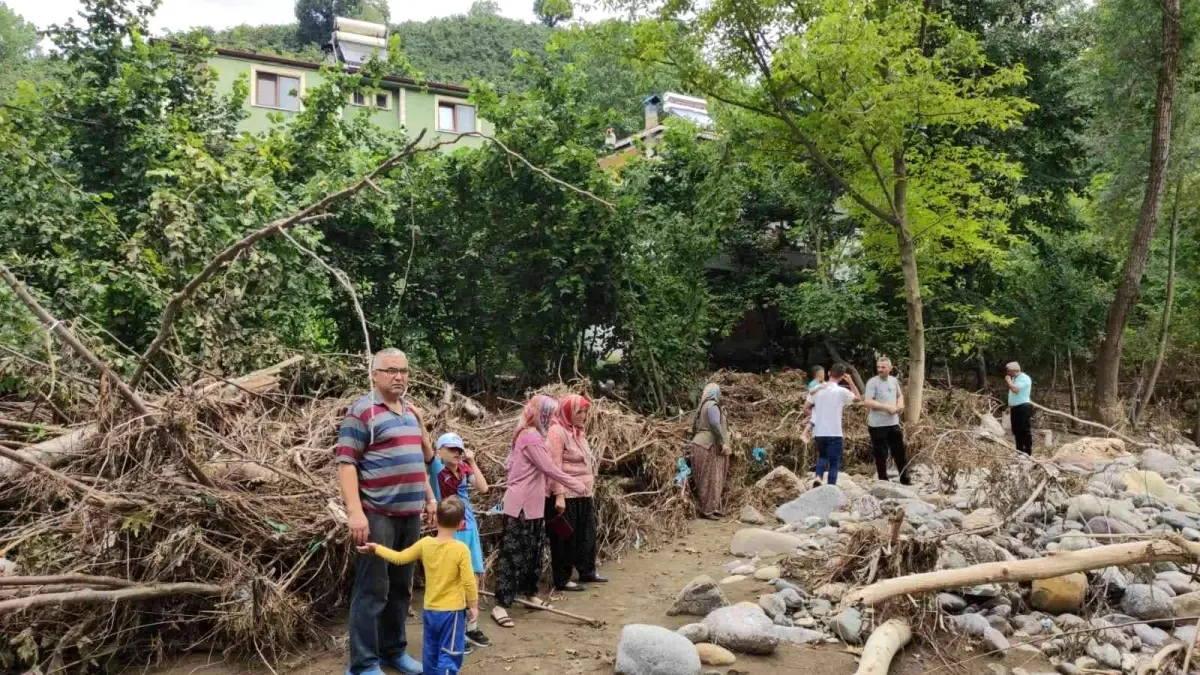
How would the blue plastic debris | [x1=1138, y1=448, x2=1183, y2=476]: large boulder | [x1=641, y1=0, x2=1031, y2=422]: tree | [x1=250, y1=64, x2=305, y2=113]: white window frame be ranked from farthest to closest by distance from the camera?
[x1=250, y1=64, x2=305, y2=113]: white window frame → [x1=641, y1=0, x2=1031, y2=422]: tree → [x1=1138, y1=448, x2=1183, y2=476]: large boulder → the blue plastic debris

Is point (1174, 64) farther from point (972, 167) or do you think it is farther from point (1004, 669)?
point (1004, 669)

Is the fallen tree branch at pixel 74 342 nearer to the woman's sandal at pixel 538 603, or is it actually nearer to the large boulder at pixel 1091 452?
the woman's sandal at pixel 538 603

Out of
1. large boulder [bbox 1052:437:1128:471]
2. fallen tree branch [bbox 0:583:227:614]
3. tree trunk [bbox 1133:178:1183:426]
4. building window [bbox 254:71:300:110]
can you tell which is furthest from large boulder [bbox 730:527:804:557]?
building window [bbox 254:71:300:110]

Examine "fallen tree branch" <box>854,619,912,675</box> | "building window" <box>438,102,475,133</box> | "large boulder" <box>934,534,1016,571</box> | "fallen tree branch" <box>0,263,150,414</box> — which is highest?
"building window" <box>438,102,475,133</box>

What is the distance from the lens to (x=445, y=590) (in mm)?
4082

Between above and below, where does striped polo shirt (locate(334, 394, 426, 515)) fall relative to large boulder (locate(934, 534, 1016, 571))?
above

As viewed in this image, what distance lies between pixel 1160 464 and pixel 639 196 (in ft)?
25.5

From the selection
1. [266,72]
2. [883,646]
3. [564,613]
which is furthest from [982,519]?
[266,72]

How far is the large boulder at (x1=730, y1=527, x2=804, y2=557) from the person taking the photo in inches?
267

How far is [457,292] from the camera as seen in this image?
12.6 m

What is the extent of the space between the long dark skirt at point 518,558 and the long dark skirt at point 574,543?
0.32 metres

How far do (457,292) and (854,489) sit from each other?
22.6 ft

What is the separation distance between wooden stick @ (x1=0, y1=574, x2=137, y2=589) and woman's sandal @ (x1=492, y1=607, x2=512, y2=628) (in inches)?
84.4

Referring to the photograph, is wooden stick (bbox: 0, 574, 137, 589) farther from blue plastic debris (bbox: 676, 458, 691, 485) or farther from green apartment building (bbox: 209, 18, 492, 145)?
green apartment building (bbox: 209, 18, 492, 145)
